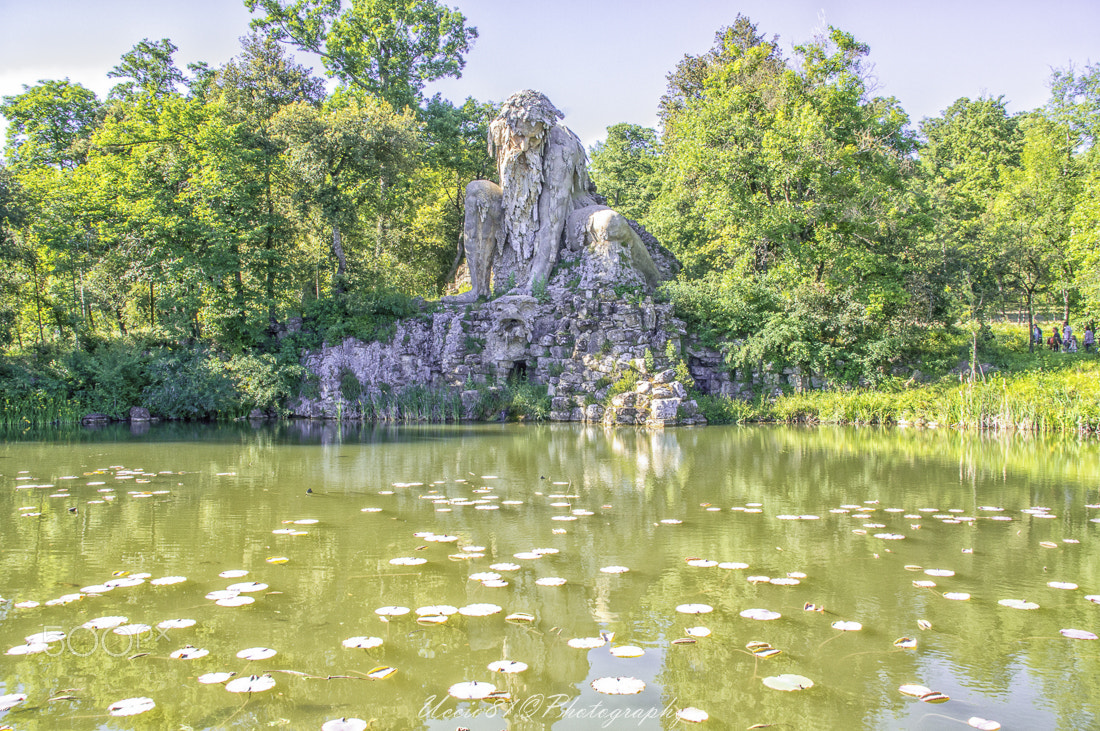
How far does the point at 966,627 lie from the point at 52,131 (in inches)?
1343

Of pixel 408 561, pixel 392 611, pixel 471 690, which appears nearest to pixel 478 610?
pixel 392 611

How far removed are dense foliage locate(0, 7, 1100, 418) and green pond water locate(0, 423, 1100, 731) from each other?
13.9 m

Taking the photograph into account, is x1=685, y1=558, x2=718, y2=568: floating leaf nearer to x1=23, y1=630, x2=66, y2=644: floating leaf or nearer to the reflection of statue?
x1=23, y1=630, x2=66, y2=644: floating leaf

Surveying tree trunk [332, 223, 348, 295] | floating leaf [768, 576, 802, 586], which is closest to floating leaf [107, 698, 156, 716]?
floating leaf [768, 576, 802, 586]

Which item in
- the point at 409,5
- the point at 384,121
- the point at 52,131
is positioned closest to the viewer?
the point at 384,121

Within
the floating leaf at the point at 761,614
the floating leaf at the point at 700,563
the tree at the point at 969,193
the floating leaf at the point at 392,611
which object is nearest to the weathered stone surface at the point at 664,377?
the tree at the point at 969,193

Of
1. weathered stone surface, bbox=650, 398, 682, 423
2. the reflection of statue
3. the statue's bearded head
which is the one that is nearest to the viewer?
weathered stone surface, bbox=650, 398, 682, 423

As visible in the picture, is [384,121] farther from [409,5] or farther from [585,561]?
[585,561]

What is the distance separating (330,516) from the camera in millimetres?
7477

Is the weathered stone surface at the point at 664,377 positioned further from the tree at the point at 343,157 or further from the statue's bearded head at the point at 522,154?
the tree at the point at 343,157

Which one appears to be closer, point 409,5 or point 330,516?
point 330,516

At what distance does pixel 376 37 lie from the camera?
105ft

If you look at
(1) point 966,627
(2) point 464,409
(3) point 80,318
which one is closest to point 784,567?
(1) point 966,627

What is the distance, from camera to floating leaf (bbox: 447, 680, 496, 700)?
3380 mm
